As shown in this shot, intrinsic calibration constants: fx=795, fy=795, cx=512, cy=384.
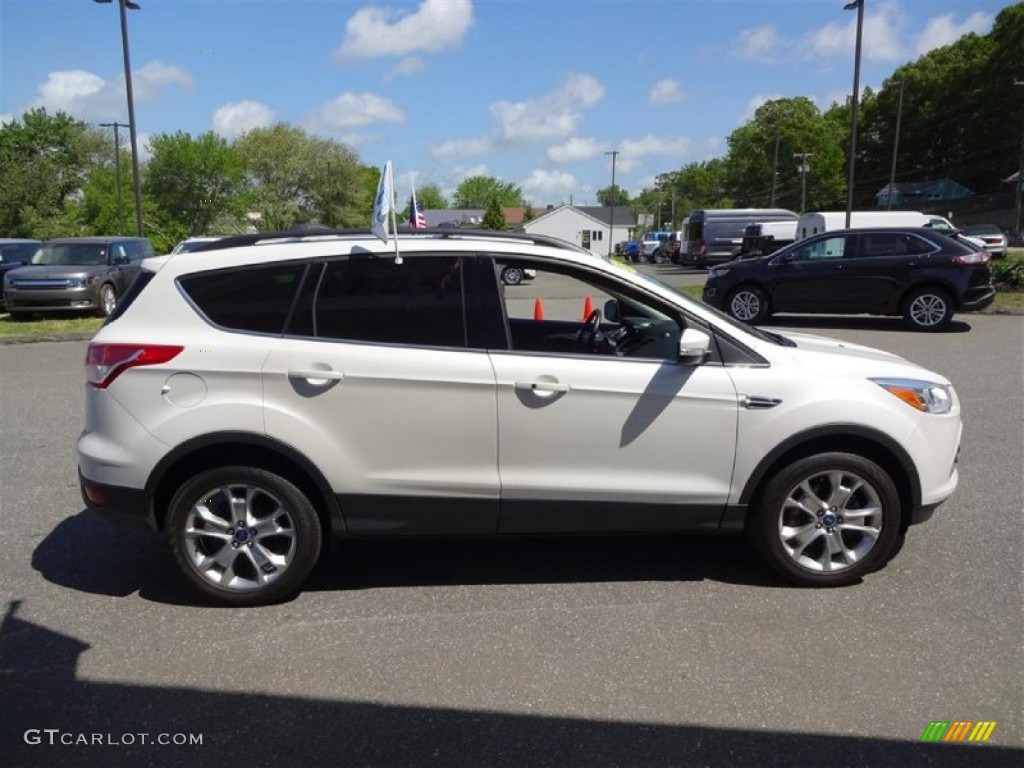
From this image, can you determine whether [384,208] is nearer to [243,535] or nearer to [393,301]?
[393,301]

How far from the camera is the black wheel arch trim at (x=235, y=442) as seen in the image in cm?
360

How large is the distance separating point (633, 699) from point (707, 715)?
0.90 feet

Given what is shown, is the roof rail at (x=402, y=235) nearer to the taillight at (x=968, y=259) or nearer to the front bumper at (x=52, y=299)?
the taillight at (x=968, y=259)

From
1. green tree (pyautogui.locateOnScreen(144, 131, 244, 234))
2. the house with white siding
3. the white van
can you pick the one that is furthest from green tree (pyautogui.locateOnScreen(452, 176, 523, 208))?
the white van

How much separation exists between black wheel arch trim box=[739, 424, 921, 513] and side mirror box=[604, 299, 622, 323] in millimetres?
1243

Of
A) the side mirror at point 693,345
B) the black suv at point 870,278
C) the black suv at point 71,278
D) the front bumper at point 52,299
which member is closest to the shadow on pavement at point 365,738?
the side mirror at point 693,345

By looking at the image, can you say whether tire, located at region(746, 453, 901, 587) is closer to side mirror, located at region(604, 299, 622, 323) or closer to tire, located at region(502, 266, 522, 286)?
side mirror, located at region(604, 299, 622, 323)

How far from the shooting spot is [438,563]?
4.27 m

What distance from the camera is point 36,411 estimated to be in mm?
7957

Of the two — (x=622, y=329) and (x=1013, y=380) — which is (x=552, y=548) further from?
(x=1013, y=380)

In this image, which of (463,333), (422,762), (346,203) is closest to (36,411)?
(463,333)

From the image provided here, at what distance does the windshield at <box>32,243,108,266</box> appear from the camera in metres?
16.5

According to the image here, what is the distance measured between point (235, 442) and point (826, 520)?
2.80 metres

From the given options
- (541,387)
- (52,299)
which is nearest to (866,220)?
(52,299)
